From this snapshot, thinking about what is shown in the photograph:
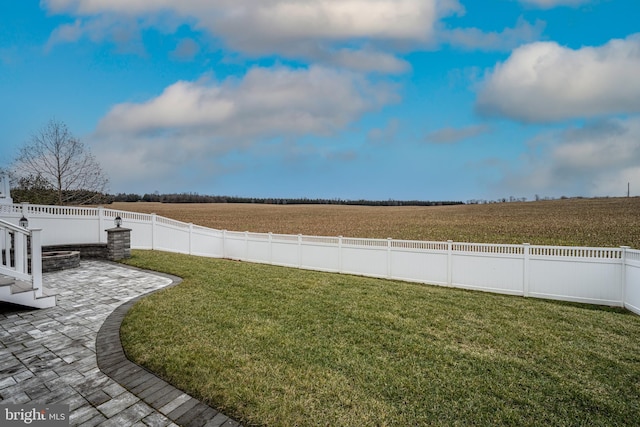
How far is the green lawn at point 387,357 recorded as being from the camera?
9.45ft

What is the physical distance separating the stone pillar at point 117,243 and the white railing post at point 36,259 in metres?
5.46

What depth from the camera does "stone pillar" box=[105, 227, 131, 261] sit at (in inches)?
423

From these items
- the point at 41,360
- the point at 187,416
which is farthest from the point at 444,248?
the point at 41,360

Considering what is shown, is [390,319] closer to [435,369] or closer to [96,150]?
[435,369]

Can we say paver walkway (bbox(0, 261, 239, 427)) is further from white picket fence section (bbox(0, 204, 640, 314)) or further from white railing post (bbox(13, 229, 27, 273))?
white picket fence section (bbox(0, 204, 640, 314))

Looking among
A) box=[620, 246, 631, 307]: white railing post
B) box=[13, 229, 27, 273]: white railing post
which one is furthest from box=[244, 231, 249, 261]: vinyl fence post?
box=[620, 246, 631, 307]: white railing post

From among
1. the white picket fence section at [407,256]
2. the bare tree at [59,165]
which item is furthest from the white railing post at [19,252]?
the bare tree at [59,165]

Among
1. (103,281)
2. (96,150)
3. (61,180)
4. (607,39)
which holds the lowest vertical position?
(103,281)

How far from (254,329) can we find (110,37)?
12.0 metres

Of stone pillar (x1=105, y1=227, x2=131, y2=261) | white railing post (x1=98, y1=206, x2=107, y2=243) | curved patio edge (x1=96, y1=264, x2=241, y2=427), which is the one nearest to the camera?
curved patio edge (x1=96, y1=264, x2=241, y2=427)

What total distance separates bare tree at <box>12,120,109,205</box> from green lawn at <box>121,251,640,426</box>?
16854 mm

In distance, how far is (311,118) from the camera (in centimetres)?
1728

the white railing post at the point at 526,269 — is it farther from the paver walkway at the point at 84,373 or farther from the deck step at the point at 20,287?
the deck step at the point at 20,287

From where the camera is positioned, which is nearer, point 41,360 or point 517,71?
point 41,360
